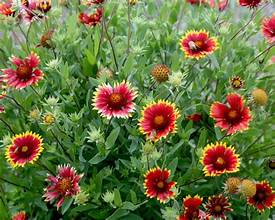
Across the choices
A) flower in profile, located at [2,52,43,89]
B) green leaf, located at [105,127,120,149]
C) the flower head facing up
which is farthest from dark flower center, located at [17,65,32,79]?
green leaf, located at [105,127,120,149]

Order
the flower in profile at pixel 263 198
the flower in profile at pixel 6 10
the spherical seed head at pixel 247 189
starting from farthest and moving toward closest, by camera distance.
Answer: the flower in profile at pixel 6 10 < the flower in profile at pixel 263 198 < the spherical seed head at pixel 247 189

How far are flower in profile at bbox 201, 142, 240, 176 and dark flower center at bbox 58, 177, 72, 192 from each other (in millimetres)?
295

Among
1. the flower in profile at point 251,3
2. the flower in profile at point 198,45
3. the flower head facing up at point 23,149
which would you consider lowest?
the flower head facing up at point 23,149

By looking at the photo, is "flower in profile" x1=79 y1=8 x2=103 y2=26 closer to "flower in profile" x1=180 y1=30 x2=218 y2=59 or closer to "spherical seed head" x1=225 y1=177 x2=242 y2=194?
"flower in profile" x1=180 y1=30 x2=218 y2=59

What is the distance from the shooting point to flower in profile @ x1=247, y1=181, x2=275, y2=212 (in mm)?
1295

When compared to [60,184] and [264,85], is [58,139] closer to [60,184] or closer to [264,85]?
[60,184]

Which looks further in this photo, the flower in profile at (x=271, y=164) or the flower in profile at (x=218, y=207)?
the flower in profile at (x=271, y=164)

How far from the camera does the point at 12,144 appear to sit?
131cm

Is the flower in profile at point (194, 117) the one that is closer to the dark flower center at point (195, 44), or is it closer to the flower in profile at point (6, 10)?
the dark flower center at point (195, 44)

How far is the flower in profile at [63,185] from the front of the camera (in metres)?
1.23

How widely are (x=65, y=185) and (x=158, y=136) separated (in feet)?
0.76

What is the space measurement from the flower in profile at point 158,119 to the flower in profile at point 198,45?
16 cm

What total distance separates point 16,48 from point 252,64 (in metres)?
Answer: 0.66

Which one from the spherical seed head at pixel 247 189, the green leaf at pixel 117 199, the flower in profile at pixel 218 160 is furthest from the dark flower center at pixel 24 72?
the spherical seed head at pixel 247 189
